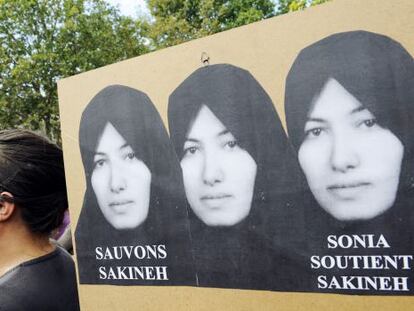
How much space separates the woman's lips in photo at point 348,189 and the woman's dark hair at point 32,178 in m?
0.82

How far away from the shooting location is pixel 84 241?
1.63 metres

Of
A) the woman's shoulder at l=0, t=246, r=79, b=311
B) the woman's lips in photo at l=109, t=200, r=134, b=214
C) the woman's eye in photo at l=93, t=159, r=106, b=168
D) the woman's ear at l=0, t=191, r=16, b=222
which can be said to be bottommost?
the woman's shoulder at l=0, t=246, r=79, b=311

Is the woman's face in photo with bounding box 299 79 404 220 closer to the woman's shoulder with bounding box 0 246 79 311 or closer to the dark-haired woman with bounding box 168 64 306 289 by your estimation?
the dark-haired woman with bounding box 168 64 306 289

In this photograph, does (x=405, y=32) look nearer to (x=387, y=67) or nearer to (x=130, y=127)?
(x=387, y=67)

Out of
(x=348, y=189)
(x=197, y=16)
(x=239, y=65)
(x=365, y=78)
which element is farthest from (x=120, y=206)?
(x=197, y=16)

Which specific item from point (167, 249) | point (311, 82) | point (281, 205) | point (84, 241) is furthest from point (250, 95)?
point (84, 241)

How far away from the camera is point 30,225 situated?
58.5 inches

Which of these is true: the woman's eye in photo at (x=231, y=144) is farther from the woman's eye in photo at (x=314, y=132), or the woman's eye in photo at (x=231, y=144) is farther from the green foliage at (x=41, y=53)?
the green foliage at (x=41, y=53)

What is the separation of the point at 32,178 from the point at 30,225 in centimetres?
14

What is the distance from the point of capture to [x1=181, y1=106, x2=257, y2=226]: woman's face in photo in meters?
1.30

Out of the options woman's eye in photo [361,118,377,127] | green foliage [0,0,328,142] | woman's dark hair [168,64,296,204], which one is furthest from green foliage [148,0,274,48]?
woman's eye in photo [361,118,377,127]

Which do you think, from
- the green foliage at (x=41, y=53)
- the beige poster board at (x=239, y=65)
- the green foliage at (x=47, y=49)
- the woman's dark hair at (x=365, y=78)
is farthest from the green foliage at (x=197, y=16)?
the woman's dark hair at (x=365, y=78)

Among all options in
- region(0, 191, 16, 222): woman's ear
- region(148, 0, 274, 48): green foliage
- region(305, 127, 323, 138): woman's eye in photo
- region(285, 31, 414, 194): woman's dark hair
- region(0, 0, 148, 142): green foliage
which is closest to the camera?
region(285, 31, 414, 194): woman's dark hair

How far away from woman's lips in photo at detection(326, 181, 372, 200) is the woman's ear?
2.82 ft
